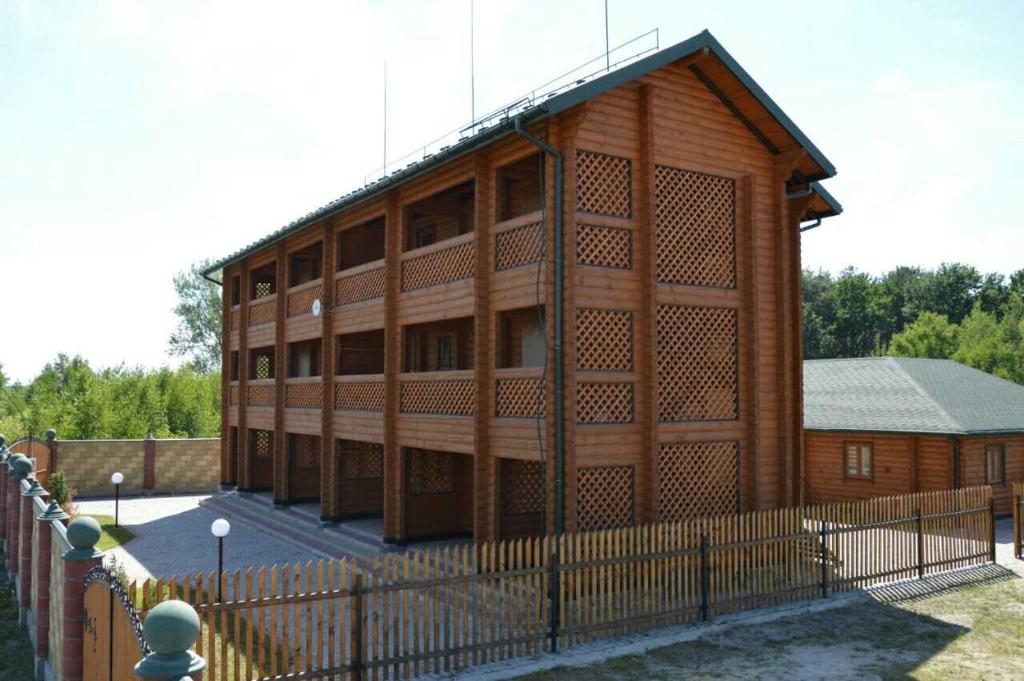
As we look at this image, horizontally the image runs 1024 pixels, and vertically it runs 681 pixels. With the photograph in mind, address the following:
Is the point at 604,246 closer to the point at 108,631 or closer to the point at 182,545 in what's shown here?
the point at 108,631

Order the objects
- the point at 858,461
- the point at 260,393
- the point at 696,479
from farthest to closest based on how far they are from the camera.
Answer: the point at 260,393
the point at 858,461
the point at 696,479

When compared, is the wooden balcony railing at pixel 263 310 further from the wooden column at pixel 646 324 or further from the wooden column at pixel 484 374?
the wooden column at pixel 646 324

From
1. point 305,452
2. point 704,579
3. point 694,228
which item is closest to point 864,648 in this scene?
point 704,579

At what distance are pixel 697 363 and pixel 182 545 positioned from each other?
Answer: 12.1m

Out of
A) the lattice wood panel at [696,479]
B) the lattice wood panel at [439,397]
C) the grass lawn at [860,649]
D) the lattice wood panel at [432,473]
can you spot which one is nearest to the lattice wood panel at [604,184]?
the lattice wood panel at [439,397]

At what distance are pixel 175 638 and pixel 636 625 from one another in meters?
7.46

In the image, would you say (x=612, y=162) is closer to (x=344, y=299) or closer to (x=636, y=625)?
(x=636, y=625)

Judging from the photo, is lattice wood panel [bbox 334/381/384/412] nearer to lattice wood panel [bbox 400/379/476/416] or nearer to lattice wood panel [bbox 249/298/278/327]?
lattice wood panel [bbox 400/379/476/416]

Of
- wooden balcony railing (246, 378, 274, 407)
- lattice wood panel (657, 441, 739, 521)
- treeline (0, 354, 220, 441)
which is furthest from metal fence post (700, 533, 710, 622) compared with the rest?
treeline (0, 354, 220, 441)

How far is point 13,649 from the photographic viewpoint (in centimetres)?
1034

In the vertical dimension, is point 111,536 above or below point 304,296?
below

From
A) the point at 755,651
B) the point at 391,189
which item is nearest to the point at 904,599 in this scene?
the point at 755,651

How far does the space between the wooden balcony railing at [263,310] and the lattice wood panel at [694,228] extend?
41.8 ft

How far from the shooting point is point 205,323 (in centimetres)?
7269
